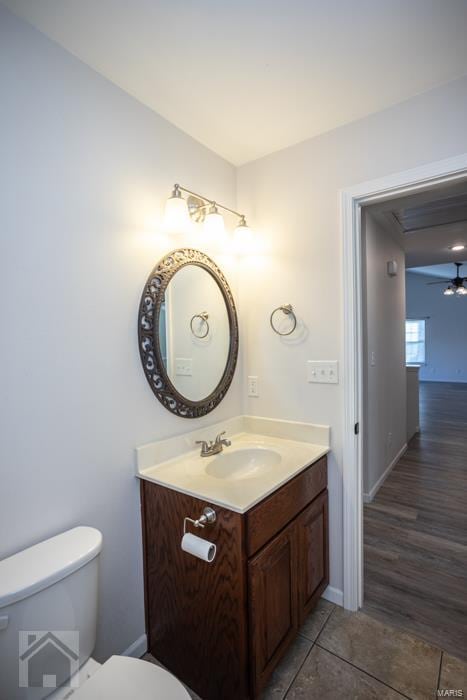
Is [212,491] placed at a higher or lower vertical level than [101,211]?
lower

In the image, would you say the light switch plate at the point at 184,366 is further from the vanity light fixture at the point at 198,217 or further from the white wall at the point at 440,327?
the white wall at the point at 440,327

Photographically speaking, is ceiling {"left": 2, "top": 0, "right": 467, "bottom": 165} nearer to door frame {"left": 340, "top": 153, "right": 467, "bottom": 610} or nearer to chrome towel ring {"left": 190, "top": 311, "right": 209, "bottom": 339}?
door frame {"left": 340, "top": 153, "right": 467, "bottom": 610}

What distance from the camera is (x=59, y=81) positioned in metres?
1.21

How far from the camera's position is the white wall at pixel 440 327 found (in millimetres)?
9250

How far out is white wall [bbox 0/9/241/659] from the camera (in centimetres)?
108

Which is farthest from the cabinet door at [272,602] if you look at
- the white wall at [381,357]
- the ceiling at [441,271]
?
the ceiling at [441,271]

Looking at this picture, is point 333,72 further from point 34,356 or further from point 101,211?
point 34,356

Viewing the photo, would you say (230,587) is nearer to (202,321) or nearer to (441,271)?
(202,321)

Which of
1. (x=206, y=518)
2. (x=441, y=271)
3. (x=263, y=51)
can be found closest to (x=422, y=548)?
(x=206, y=518)

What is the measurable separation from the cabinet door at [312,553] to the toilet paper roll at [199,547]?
19.1 inches

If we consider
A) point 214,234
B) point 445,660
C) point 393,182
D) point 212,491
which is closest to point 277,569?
point 212,491

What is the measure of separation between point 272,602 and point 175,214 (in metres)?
1.62

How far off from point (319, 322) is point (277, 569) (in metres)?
1.13
